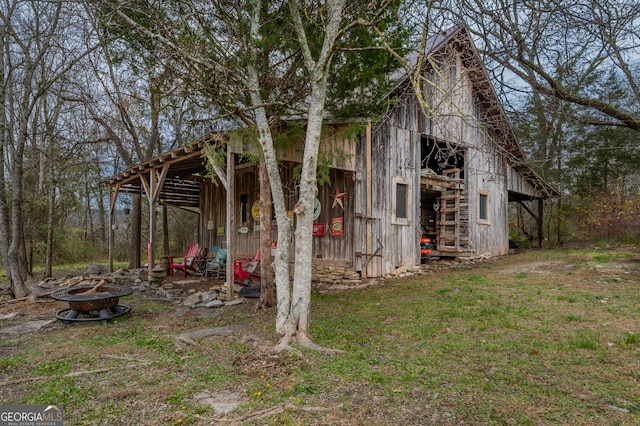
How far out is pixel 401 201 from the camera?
9.86 metres

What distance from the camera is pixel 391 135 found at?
31.5 feet

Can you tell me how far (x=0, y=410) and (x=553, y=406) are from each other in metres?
4.24

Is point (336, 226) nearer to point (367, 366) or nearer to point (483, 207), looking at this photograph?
point (367, 366)

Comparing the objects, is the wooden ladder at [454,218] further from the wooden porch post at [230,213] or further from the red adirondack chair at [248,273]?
the wooden porch post at [230,213]

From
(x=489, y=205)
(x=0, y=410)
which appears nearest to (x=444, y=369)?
(x=0, y=410)

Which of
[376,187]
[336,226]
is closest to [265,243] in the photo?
[336,226]

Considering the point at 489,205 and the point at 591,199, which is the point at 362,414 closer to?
the point at 489,205

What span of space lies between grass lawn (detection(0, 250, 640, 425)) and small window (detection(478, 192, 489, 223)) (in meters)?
6.51

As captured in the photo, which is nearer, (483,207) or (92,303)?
(92,303)
